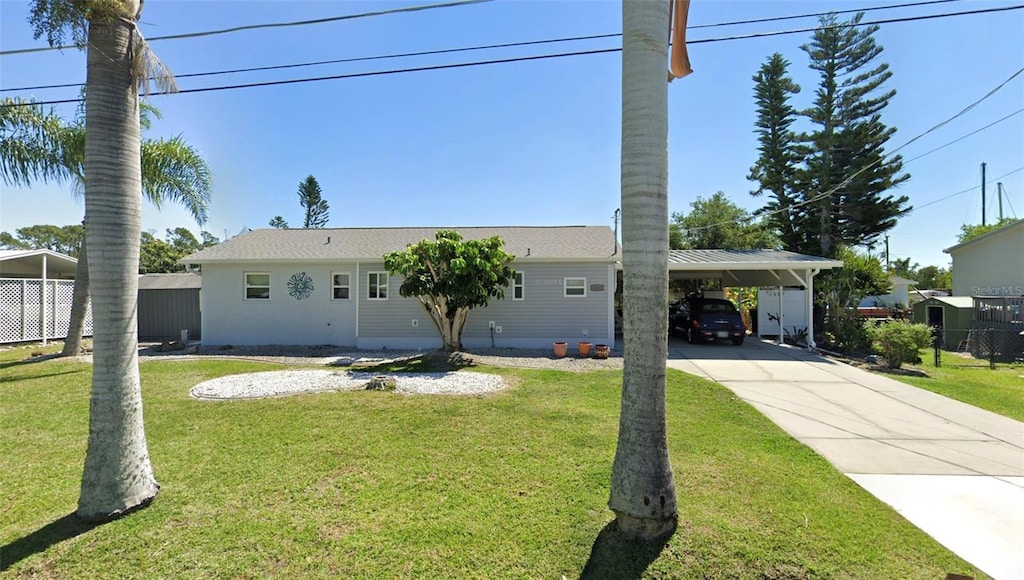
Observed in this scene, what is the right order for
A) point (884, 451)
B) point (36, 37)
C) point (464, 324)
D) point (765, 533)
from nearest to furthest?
point (765, 533) < point (36, 37) < point (884, 451) < point (464, 324)

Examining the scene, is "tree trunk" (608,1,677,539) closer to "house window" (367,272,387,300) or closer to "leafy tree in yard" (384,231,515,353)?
"leafy tree in yard" (384,231,515,353)

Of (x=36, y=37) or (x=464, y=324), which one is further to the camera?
(x=464, y=324)

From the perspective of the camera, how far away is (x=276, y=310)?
1300 centimetres

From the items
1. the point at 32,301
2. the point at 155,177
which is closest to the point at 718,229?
the point at 155,177

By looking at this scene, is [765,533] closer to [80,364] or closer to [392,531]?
[392,531]

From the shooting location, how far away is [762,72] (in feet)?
80.3

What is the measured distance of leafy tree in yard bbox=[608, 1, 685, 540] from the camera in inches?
111

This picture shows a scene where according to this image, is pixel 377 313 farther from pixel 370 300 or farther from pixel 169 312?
pixel 169 312

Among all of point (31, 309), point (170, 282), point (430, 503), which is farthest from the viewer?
point (170, 282)

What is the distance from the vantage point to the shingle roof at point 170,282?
16172mm

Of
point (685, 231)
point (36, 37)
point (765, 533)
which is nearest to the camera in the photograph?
point (765, 533)

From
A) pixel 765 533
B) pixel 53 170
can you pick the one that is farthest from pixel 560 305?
pixel 53 170

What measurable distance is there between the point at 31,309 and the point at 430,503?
1870 cm

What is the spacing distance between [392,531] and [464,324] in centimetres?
874
